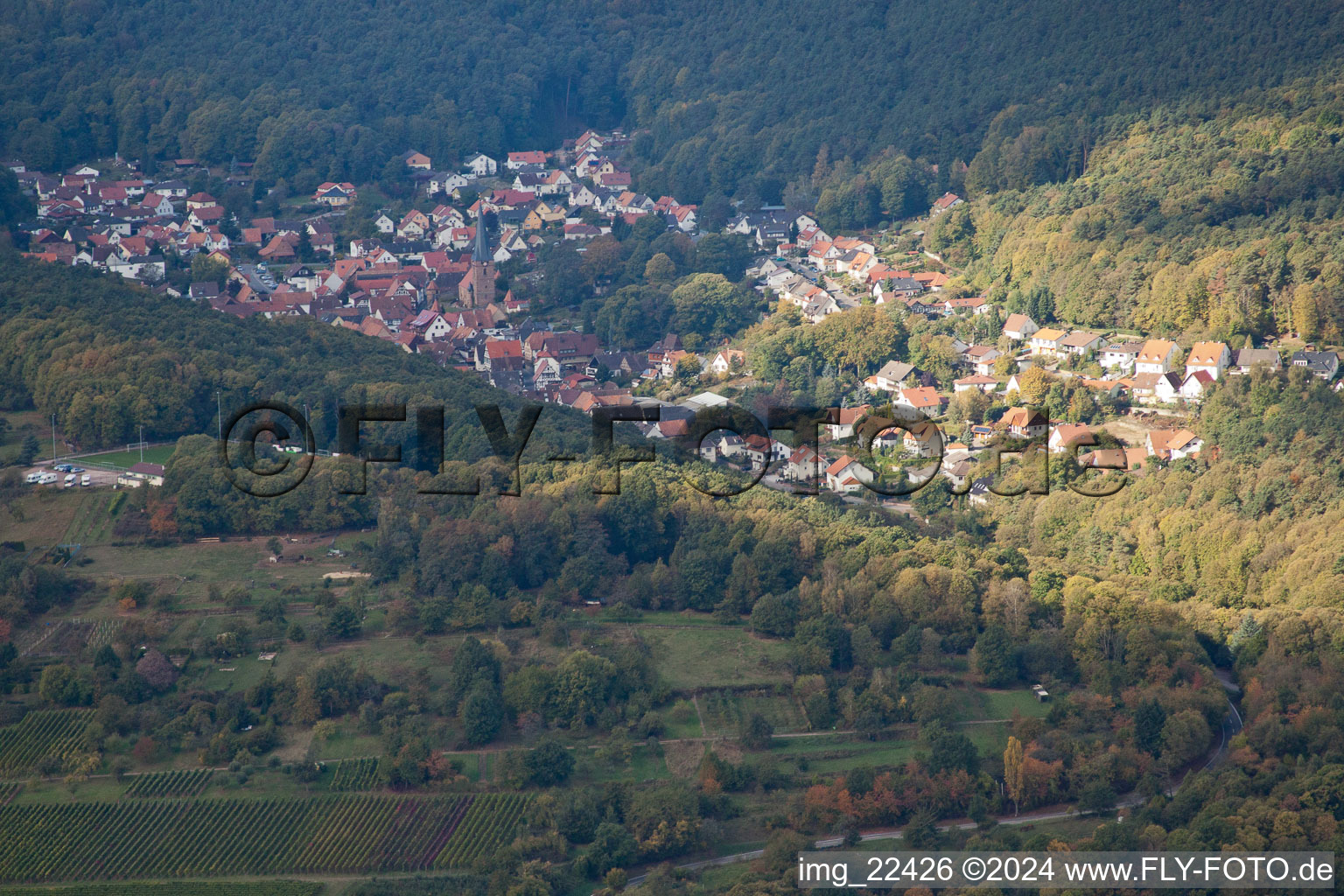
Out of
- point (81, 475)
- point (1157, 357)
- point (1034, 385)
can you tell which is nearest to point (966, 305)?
point (1034, 385)

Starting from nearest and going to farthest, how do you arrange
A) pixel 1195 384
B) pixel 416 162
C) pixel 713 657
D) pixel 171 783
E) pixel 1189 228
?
pixel 171 783, pixel 713 657, pixel 1195 384, pixel 1189 228, pixel 416 162

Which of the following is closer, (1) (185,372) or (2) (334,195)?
(1) (185,372)

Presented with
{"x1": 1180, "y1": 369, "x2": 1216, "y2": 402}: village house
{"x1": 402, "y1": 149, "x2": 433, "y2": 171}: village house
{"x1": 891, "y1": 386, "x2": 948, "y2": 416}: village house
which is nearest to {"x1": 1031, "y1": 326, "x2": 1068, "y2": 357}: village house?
{"x1": 891, "y1": 386, "x2": 948, "y2": 416}: village house

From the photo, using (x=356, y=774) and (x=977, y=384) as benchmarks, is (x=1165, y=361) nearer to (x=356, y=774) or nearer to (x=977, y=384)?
(x=977, y=384)

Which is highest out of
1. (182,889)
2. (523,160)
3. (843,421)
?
(523,160)

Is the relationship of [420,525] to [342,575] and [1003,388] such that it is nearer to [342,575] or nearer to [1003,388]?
[342,575]

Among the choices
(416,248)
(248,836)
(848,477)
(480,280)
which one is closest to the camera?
(248,836)

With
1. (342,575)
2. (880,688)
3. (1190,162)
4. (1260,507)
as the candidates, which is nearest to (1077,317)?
(1190,162)

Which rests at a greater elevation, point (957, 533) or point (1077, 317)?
point (1077, 317)
